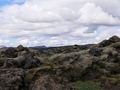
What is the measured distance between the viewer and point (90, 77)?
134 feet

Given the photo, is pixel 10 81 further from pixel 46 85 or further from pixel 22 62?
pixel 22 62

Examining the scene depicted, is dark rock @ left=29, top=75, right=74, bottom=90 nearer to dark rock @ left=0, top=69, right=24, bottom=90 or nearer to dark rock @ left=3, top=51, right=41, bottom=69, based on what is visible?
dark rock @ left=0, top=69, right=24, bottom=90

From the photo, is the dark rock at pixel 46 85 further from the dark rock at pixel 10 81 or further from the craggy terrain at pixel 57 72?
the dark rock at pixel 10 81

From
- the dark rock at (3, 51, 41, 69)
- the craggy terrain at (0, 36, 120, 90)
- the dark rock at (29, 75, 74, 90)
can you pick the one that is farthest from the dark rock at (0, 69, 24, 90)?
the dark rock at (3, 51, 41, 69)

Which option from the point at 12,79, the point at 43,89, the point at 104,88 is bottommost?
the point at 104,88

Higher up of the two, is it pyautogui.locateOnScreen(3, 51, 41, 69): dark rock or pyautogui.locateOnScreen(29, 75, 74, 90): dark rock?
pyautogui.locateOnScreen(3, 51, 41, 69): dark rock

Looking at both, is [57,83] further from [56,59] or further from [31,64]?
[56,59]

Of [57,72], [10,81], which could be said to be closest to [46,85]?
[10,81]

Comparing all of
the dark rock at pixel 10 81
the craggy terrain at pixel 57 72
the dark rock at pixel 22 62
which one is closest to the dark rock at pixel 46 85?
the craggy terrain at pixel 57 72

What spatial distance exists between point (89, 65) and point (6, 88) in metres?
26.8

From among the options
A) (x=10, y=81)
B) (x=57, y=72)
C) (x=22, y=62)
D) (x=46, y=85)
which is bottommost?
(x=46, y=85)

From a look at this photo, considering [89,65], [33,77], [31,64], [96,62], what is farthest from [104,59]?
[33,77]

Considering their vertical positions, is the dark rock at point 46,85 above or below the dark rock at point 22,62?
below

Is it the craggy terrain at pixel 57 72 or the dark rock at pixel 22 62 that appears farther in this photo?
the dark rock at pixel 22 62
